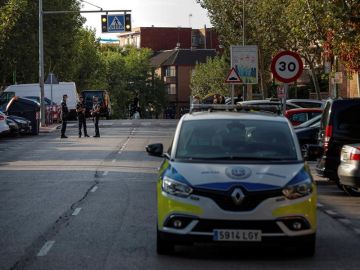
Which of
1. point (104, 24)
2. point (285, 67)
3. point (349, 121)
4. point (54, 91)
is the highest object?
point (104, 24)

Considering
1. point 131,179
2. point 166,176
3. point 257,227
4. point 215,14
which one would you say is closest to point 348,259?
point 257,227

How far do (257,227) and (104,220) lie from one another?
4.50 meters

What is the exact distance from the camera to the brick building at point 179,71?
14012cm

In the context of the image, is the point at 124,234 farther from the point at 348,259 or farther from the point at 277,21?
the point at 277,21

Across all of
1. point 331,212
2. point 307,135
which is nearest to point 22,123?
point 307,135

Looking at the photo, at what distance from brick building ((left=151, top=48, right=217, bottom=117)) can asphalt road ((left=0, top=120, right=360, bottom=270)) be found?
113593 millimetres

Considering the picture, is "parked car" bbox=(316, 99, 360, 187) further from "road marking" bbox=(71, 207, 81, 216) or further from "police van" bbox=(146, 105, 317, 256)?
"police van" bbox=(146, 105, 317, 256)

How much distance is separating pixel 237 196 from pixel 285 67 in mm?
11870

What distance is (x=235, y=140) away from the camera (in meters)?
11.2

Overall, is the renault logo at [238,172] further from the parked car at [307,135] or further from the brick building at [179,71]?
the brick building at [179,71]

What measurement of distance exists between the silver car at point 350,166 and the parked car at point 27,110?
27622mm

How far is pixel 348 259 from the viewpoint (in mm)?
10734

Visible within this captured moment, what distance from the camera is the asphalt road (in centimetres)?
1048

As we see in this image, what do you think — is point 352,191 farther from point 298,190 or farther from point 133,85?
point 133,85
